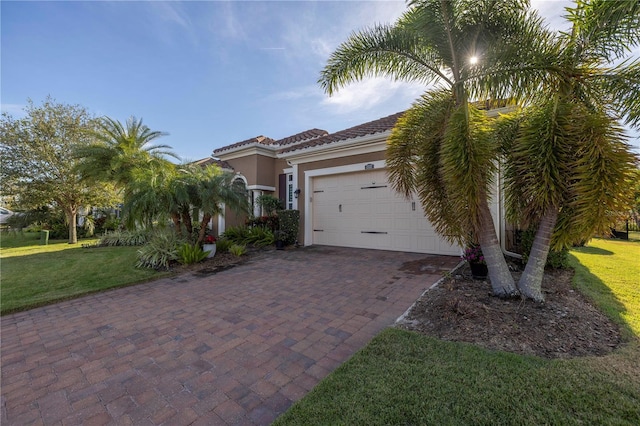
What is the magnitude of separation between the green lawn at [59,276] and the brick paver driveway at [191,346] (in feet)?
1.65

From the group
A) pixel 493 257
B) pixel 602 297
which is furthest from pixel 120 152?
pixel 602 297

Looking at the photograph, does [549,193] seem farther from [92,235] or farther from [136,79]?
[92,235]

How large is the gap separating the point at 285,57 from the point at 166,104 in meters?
6.00

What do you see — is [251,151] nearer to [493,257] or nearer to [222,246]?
[222,246]

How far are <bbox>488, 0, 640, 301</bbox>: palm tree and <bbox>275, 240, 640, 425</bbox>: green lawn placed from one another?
5.10ft

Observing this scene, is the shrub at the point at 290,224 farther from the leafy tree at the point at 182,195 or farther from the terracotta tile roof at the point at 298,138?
the terracotta tile roof at the point at 298,138

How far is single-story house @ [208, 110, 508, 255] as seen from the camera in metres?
8.70

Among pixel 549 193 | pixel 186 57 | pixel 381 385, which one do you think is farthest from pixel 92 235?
pixel 549 193

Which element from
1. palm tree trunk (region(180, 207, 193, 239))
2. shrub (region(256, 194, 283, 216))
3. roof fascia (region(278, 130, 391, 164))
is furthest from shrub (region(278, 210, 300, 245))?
palm tree trunk (region(180, 207, 193, 239))

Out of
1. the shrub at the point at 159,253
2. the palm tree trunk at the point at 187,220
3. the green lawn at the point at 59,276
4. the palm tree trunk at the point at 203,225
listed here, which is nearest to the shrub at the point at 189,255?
the shrub at the point at 159,253

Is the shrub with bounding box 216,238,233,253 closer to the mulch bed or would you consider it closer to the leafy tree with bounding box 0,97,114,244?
the mulch bed

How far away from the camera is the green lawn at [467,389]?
1987mm

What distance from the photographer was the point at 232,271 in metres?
7.19

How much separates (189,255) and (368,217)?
5932 mm
